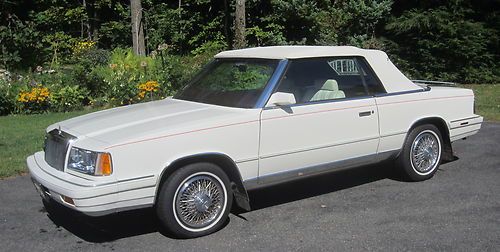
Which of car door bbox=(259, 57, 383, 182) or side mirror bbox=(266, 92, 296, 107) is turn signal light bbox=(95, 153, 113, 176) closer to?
car door bbox=(259, 57, 383, 182)

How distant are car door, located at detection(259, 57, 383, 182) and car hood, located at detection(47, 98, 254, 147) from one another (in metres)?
0.46

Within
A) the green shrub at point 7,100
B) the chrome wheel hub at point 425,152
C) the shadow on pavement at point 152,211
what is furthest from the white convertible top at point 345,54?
the green shrub at point 7,100

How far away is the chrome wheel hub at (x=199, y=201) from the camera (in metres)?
4.64

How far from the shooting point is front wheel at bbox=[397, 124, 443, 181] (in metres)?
6.14

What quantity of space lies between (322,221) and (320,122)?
92 centimetres

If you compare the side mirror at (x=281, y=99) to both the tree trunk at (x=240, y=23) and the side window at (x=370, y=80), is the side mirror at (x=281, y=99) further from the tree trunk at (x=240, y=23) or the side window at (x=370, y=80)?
the tree trunk at (x=240, y=23)

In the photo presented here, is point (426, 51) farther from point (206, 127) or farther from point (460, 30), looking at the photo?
point (206, 127)

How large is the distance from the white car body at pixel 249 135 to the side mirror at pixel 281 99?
0.06 metres

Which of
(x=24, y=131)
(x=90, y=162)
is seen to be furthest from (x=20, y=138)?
→ (x=90, y=162)

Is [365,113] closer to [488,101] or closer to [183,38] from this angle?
[488,101]

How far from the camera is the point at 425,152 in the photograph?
632 centimetres

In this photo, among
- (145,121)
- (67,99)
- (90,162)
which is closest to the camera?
(90,162)

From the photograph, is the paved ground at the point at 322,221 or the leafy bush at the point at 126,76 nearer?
the paved ground at the point at 322,221

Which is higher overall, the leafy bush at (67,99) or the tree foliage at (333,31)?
the tree foliage at (333,31)
